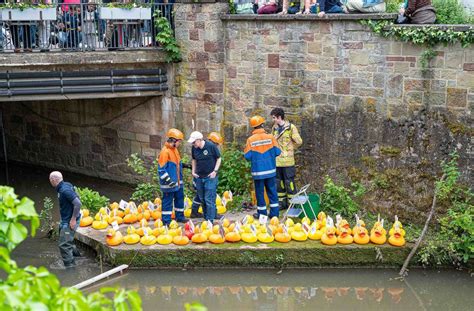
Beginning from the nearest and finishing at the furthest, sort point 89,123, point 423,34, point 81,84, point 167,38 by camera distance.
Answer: point 423,34 → point 81,84 → point 167,38 → point 89,123

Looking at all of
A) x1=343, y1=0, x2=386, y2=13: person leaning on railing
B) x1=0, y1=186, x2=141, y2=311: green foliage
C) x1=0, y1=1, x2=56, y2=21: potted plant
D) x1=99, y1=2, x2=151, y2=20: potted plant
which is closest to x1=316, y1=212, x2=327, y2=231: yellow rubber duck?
x1=343, y1=0, x2=386, y2=13: person leaning on railing

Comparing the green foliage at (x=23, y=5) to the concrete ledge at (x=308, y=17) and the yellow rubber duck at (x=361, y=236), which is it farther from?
the yellow rubber duck at (x=361, y=236)

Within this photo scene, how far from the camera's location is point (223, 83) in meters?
15.1

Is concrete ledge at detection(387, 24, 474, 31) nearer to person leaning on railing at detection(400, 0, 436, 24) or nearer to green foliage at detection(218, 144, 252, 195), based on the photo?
person leaning on railing at detection(400, 0, 436, 24)

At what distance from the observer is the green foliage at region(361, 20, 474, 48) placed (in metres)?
12.2

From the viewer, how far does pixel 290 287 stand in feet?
38.1

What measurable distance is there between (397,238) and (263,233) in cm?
186

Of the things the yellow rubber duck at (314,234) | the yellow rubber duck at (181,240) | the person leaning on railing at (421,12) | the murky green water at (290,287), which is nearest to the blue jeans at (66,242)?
the murky green water at (290,287)

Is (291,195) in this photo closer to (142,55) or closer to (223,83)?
Result: (223,83)

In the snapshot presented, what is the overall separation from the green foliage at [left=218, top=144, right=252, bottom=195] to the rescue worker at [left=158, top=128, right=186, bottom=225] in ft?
5.69

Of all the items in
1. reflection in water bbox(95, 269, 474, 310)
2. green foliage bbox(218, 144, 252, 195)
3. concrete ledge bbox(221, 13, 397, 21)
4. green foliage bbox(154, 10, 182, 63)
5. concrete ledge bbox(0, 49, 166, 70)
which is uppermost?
concrete ledge bbox(221, 13, 397, 21)

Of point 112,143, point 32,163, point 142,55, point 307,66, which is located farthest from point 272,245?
point 32,163

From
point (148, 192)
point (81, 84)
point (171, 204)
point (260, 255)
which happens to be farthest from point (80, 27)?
point (260, 255)

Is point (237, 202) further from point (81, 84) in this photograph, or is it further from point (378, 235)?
point (81, 84)
